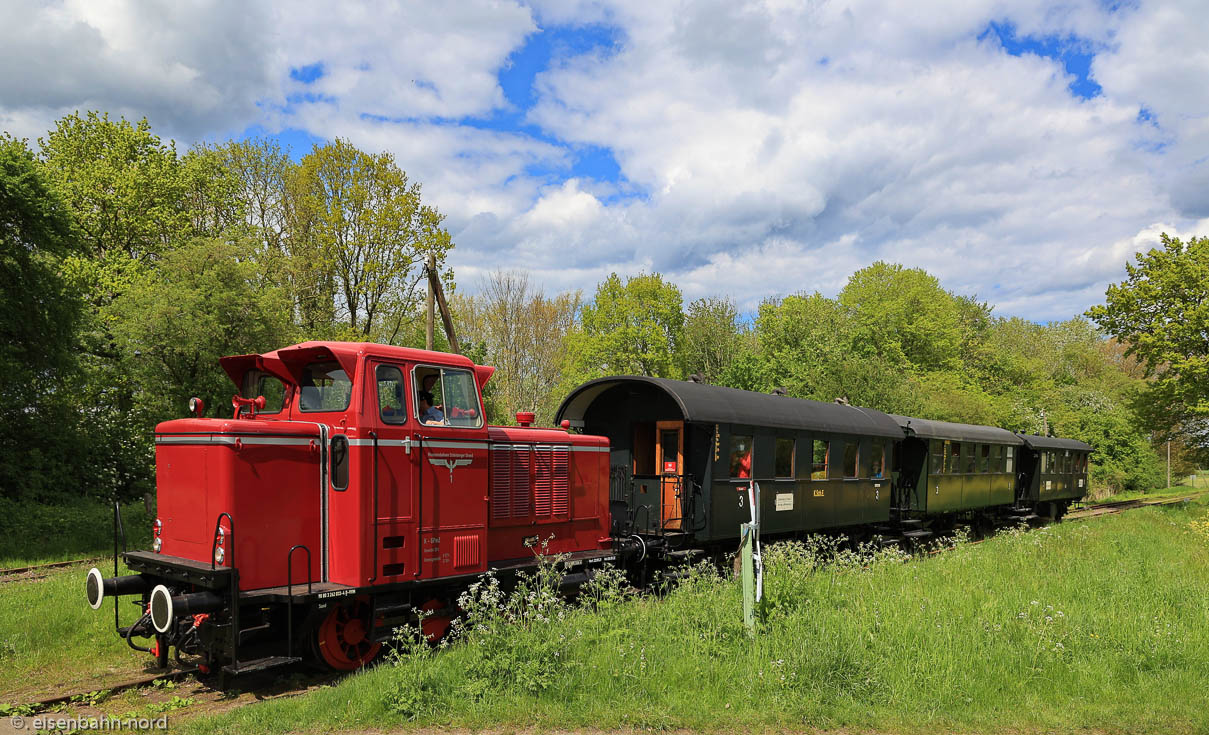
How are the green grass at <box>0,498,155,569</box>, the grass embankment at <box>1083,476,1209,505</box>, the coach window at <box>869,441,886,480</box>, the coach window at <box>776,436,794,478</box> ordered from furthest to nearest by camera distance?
the grass embankment at <box>1083,476,1209,505</box> < the coach window at <box>869,441,886,480</box> < the green grass at <box>0,498,155,569</box> < the coach window at <box>776,436,794,478</box>

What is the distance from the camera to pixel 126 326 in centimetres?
2173

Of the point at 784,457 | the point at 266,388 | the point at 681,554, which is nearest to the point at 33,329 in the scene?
the point at 266,388

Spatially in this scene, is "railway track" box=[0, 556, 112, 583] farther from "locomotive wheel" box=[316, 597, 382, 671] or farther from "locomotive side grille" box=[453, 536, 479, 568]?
"locomotive side grille" box=[453, 536, 479, 568]

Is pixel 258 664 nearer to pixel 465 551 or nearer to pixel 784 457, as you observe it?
pixel 465 551

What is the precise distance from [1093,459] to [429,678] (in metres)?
51.3

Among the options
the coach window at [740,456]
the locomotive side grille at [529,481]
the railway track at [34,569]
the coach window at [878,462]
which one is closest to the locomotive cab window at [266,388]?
the locomotive side grille at [529,481]

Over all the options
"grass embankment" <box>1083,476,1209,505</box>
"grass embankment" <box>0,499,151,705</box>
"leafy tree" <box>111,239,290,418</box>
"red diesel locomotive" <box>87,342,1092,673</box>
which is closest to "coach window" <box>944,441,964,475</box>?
"red diesel locomotive" <box>87,342,1092,673</box>

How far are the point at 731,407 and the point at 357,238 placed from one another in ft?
73.8

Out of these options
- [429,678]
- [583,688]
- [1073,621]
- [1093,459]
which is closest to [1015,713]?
[1073,621]

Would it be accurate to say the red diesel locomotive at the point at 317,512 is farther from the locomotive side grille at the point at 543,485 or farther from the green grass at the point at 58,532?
the green grass at the point at 58,532

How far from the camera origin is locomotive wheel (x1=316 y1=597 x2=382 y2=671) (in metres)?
8.07

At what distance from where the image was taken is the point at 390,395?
27.4ft

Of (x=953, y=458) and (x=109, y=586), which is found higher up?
(x=953, y=458)

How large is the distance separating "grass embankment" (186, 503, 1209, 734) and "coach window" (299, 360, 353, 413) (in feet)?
9.09
